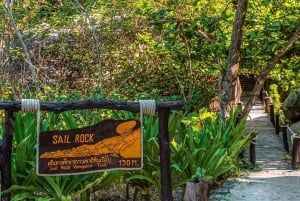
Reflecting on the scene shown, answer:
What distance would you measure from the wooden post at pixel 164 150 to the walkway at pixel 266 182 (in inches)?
42.3

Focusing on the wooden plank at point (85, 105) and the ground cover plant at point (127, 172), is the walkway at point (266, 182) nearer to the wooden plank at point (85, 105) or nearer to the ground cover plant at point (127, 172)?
the ground cover plant at point (127, 172)

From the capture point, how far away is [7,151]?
156 inches

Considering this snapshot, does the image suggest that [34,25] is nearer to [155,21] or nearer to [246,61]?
[155,21]

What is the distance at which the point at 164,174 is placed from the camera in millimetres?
4121

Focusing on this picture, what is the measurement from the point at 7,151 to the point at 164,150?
132 cm

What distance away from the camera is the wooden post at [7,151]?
392 centimetres

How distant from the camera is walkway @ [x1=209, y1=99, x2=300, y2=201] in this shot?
5.30 meters

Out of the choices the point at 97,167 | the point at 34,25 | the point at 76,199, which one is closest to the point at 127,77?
the point at 34,25

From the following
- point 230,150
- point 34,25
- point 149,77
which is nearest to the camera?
point 230,150

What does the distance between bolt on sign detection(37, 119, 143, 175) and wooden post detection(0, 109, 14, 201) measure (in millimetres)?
298

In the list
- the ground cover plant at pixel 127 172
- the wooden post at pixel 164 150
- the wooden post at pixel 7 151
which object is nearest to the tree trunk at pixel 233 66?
the ground cover plant at pixel 127 172

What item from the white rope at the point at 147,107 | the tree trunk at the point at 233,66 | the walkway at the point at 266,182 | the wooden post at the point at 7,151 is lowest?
the walkway at the point at 266,182

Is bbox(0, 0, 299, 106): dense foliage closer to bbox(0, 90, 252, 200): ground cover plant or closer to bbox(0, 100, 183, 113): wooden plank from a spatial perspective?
bbox(0, 90, 252, 200): ground cover plant

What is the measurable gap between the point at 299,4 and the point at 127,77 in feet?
14.1
